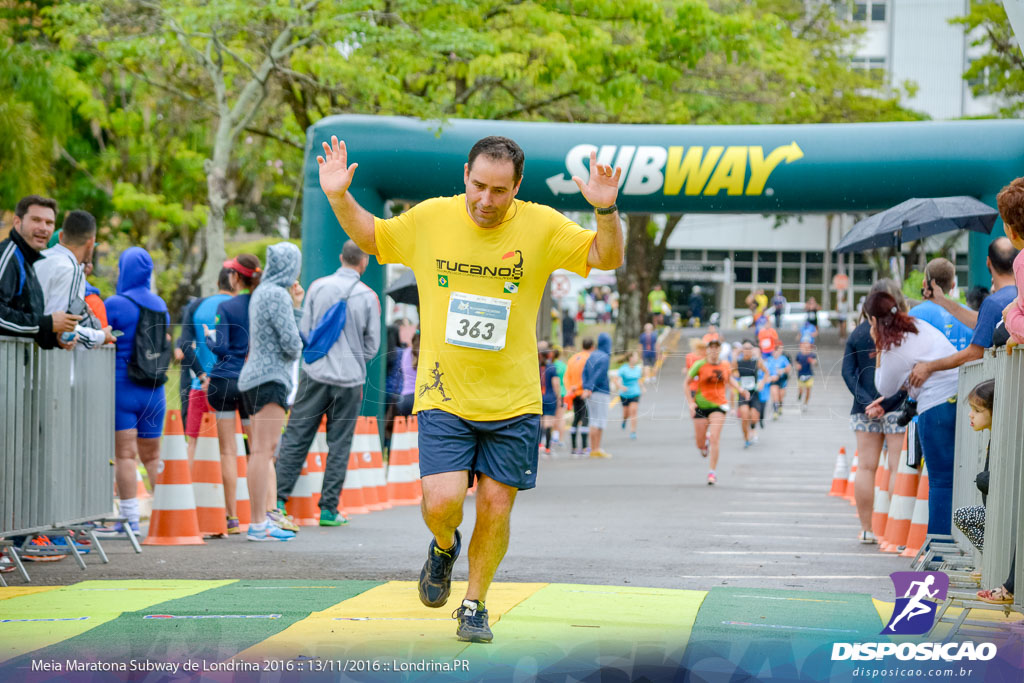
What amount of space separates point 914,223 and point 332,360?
14.9 feet

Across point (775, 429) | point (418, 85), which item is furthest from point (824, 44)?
point (418, 85)

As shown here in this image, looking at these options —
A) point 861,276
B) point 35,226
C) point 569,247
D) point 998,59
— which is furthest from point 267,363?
point 861,276

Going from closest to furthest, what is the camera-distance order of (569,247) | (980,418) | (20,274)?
(569,247) → (980,418) → (20,274)

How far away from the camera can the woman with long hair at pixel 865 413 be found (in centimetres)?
861

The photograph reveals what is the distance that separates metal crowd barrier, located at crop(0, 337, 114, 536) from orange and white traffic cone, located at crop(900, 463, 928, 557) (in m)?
5.27

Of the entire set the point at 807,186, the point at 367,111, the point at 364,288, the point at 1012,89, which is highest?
the point at 1012,89

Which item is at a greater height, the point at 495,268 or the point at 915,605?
the point at 495,268

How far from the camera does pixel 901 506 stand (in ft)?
29.5

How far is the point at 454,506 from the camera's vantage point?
198 inches

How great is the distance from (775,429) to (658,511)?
13.8 metres

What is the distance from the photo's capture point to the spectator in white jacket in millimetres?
7672

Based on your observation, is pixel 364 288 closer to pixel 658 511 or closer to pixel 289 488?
pixel 289 488

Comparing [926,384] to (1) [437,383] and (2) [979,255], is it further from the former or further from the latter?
(2) [979,255]

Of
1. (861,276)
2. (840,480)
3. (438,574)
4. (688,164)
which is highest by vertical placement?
(861,276)
